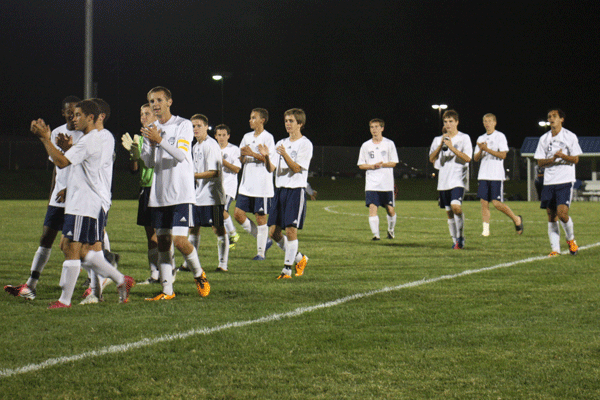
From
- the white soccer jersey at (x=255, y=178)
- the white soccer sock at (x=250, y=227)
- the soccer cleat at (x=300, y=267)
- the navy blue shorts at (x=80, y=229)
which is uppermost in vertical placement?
the white soccer jersey at (x=255, y=178)

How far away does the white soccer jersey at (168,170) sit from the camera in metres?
6.54

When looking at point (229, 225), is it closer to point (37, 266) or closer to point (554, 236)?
point (37, 266)

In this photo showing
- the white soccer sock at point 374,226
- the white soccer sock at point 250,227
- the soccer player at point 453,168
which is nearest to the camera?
the white soccer sock at point 250,227

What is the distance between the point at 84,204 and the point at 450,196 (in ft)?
24.8

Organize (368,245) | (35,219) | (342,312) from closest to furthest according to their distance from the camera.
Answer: (342,312)
(368,245)
(35,219)

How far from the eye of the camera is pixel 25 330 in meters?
5.26

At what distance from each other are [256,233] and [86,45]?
372 centimetres

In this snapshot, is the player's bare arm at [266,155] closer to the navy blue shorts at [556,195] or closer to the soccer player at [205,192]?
the soccer player at [205,192]

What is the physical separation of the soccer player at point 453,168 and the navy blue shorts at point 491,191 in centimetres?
169

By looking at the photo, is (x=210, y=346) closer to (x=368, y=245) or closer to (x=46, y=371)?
(x=46, y=371)

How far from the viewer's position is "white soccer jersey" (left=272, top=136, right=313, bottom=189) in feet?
27.3

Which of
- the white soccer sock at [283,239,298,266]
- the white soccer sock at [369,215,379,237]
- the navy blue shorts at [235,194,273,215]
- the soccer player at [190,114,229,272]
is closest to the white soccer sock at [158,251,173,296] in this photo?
the soccer player at [190,114,229,272]

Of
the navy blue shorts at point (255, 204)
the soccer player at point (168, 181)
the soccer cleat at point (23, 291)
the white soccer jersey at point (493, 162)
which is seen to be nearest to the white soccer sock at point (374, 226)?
the white soccer jersey at point (493, 162)

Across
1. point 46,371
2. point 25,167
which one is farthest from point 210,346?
point 25,167
